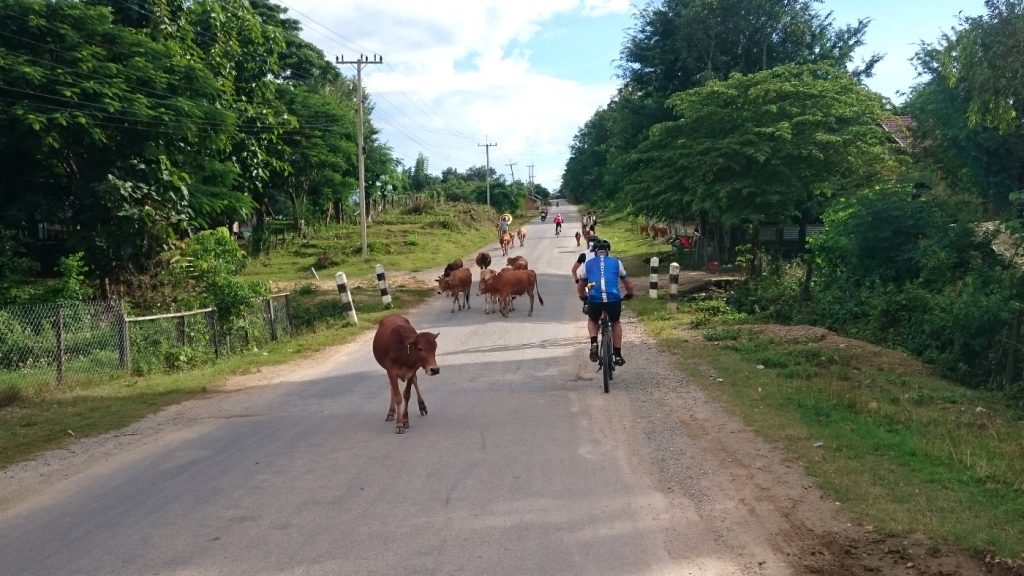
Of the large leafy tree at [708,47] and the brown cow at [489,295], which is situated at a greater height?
the large leafy tree at [708,47]

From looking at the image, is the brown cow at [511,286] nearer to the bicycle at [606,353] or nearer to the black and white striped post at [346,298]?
the black and white striped post at [346,298]

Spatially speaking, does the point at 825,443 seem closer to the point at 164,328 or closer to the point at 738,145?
the point at 164,328

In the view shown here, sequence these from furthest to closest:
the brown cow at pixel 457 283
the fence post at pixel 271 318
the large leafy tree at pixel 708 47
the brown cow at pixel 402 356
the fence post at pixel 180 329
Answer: the large leafy tree at pixel 708 47, the brown cow at pixel 457 283, the fence post at pixel 271 318, the fence post at pixel 180 329, the brown cow at pixel 402 356

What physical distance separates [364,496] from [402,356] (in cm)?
236

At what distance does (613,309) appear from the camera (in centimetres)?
992

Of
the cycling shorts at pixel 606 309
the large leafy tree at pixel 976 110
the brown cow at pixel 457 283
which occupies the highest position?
the large leafy tree at pixel 976 110

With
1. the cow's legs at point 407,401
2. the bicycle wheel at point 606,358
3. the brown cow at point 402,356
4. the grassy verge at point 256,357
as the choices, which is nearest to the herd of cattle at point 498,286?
the grassy verge at point 256,357

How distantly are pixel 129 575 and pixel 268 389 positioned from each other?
6.30m

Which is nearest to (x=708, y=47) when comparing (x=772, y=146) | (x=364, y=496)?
(x=772, y=146)

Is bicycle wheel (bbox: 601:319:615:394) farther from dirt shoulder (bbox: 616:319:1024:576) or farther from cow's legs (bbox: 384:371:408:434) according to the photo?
cow's legs (bbox: 384:371:408:434)

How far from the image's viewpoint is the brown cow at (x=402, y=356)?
764 cm

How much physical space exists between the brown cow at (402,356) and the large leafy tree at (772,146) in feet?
50.9

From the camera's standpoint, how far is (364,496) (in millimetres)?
5734

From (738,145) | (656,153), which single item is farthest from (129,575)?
(656,153)
